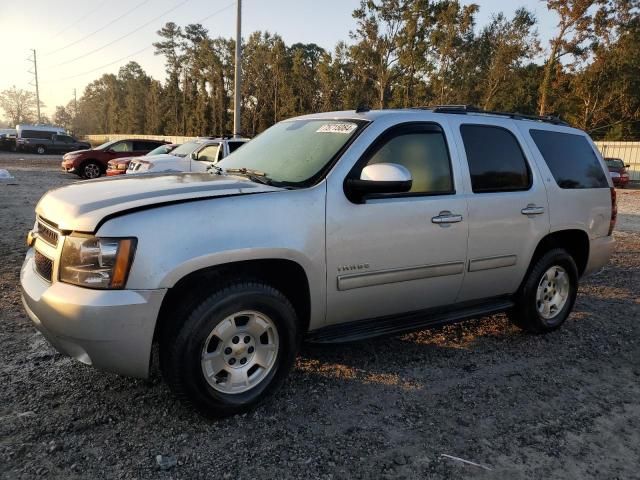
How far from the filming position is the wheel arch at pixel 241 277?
9.64 feet

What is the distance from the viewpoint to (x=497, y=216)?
4.11 metres

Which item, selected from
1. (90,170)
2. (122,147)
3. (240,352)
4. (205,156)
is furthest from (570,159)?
(122,147)

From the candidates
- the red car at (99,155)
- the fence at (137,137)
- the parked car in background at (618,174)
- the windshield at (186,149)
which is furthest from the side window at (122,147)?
Result: the fence at (137,137)

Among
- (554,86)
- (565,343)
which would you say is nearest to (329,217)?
(565,343)

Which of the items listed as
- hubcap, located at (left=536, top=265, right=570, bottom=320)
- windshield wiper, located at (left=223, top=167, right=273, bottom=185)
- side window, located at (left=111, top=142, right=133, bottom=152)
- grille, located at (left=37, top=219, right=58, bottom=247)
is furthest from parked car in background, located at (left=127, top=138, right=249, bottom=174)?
grille, located at (left=37, top=219, right=58, bottom=247)

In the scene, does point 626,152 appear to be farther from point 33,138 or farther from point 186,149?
point 33,138

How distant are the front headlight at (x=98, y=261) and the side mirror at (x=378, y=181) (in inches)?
54.6

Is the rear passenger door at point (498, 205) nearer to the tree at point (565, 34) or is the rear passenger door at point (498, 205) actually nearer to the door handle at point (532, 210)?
the door handle at point (532, 210)

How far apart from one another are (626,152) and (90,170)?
111ft

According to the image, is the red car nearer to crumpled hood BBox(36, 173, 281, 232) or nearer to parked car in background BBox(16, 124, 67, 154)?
crumpled hood BBox(36, 173, 281, 232)

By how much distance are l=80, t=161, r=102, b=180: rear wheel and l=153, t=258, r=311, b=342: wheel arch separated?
17194 mm

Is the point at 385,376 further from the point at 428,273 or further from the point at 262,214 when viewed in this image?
the point at 262,214

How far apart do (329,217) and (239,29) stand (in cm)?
1931

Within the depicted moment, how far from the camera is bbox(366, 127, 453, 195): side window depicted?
3.70m
